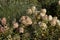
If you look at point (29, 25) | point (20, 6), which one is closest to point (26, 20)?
point (29, 25)

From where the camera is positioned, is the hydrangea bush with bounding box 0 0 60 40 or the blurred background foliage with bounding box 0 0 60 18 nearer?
the hydrangea bush with bounding box 0 0 60 40

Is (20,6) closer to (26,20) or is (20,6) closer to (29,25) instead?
(29,25)

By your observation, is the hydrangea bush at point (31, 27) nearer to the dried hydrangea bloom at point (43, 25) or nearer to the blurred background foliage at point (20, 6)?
the dried hydrangea bloom at point (43, 25)

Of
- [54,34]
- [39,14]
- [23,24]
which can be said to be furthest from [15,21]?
[54,34]

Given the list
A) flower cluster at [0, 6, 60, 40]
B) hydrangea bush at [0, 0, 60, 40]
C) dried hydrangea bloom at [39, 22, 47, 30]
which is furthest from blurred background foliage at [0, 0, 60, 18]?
dried hydrangea bloom at [39, 22, 47, 30]

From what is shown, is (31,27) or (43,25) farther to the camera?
(31,27)

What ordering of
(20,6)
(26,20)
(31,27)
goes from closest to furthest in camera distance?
(26,20), (31,27), (20,6)

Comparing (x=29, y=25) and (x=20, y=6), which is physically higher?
(x=20, y=6)

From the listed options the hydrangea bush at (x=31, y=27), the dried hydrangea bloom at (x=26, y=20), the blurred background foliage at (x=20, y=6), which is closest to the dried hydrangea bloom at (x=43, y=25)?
the hydrangea bush at (x=31, y=27)

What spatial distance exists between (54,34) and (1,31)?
2.48 ft

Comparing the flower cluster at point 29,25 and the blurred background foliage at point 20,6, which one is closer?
the flower cluster at point 29,25

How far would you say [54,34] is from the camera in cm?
333

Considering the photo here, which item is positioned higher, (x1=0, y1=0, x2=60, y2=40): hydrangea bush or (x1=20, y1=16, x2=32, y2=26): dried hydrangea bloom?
(x1=20, y1=16, x2=32, y2=26): dried hydrangea bloom

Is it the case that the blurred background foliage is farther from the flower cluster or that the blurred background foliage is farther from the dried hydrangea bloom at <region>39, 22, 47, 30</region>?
the dried hydrangea bloom at <region>39, 22, 47, 30</region>
